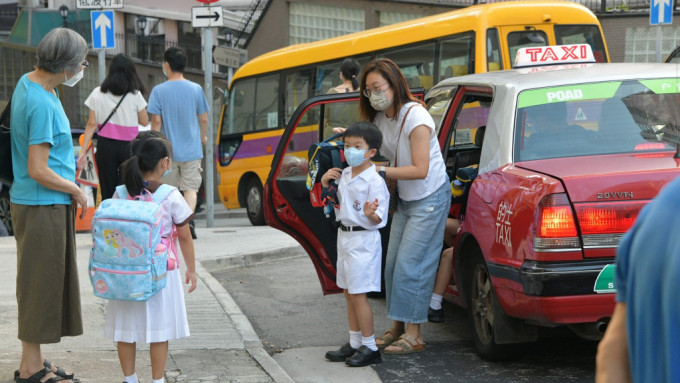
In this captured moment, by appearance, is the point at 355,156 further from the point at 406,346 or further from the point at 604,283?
the point at 604,283

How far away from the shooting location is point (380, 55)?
14.9 meters

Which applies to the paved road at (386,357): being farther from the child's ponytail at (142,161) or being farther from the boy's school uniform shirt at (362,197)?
the child's ponytail at (142,161)

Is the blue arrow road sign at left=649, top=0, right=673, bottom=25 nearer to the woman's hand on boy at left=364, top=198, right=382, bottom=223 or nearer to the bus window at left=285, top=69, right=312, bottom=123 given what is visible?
the bus window at left=285, top=69, right=312, bottom=123

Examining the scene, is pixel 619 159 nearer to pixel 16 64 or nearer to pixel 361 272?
pixel 361 272

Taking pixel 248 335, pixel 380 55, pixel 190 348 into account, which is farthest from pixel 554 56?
pixel 380 55

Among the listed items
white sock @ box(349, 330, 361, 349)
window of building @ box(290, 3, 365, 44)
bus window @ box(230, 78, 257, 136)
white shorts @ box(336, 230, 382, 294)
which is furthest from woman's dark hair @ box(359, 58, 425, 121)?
window of building @ box(290, 3, 365, 44)

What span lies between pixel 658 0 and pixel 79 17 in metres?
18.7

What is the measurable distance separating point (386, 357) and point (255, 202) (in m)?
11.6

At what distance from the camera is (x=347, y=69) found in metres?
9.70

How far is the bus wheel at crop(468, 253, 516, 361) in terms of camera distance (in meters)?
5.63

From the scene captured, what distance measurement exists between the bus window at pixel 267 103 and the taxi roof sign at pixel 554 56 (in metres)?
10.5

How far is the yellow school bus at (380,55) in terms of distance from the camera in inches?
509

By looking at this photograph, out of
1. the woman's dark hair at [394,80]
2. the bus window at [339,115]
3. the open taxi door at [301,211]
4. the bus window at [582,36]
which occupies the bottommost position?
the open taxi door at [301,211]

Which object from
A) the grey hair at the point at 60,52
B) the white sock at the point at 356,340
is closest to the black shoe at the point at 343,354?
the white sock at the point at 356,340
